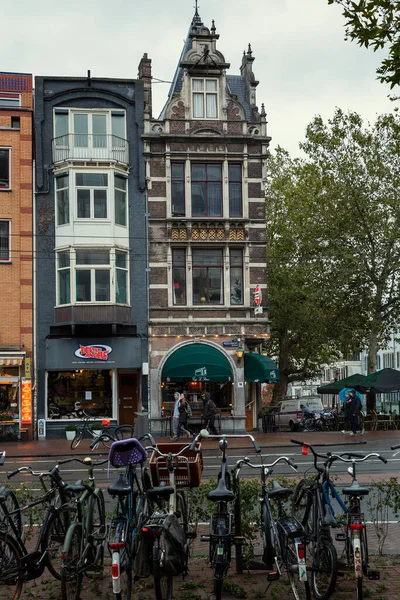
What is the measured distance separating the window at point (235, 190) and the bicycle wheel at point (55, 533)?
91.1 ft

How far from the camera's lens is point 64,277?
33812 millimetres

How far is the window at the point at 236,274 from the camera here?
34.9 meters

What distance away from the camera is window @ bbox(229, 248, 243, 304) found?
1374 inches

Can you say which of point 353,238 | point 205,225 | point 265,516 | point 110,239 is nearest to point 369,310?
point 353,238

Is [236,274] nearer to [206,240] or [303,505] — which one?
[206,240]

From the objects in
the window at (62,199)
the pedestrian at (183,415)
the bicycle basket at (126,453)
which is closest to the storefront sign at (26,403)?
the pedestrian at (183,415)

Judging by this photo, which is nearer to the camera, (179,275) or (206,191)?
(179,275)

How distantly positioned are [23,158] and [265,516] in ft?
92.5

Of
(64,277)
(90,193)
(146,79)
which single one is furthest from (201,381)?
(146,79)

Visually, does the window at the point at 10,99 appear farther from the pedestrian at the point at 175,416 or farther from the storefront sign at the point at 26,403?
the pedestrian at the point at 175,416

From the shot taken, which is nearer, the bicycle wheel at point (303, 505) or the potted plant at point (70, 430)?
the bicycle wheel at point (303, 505)

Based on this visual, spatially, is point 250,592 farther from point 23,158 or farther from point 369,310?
point 369,310

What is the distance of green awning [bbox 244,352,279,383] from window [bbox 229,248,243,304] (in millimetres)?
2424

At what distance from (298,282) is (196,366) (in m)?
11.1
